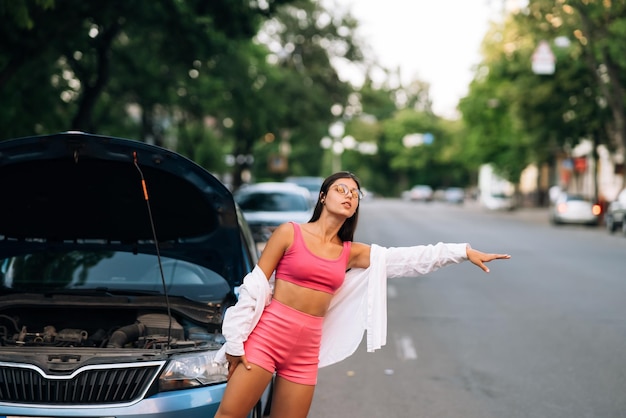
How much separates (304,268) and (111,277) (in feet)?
7.88

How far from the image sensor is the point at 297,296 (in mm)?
3879

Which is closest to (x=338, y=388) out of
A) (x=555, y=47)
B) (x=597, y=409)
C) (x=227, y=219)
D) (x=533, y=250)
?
(x=597, y=409)

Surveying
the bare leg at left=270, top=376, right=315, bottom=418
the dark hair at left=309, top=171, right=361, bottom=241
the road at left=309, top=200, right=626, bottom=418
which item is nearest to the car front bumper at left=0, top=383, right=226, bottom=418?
the bare leg at left=270, top=376, right=315, bottom=418

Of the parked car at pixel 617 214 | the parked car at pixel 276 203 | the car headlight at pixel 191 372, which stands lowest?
the parked car at pixel 617 214

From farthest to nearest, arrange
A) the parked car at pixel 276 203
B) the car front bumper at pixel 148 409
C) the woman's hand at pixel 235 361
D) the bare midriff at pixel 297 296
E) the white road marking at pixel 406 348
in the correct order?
the parked car at pixel 276 203
the white road marking at pixel 406 348
the car front bumper at pixel 148 409
the bare midriff at pixel 297 296
the woman's hand at pixel 235 361

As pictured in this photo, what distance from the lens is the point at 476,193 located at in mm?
103500

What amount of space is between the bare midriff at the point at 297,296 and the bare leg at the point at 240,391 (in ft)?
0.96

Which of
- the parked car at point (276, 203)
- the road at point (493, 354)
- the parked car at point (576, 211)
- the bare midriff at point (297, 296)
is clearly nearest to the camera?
the bare midriff at point (297, 296)

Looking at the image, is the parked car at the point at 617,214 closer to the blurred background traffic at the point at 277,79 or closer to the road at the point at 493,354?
the blurred background traffic at the point at 277,79

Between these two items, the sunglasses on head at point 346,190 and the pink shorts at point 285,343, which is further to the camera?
the sunglasses on head at point 346,190

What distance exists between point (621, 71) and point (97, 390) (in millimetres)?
34815

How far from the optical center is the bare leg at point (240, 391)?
3.79m

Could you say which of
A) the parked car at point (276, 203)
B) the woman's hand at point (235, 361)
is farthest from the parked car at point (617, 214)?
the woman's hand at point (235, 361)

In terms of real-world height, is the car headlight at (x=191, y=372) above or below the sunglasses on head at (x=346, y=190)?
below
